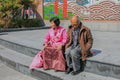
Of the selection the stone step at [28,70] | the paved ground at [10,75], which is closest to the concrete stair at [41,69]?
the stone step at [28,70]

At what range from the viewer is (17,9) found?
15.6 metres

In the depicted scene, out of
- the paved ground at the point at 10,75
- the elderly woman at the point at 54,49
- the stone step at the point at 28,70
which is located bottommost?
the paved ground at the point at 10,75

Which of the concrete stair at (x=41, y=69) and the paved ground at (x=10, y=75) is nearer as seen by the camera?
the concrete stair at (x=41, y=69)

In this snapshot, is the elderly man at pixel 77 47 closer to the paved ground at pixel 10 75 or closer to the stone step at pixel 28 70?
the stone step at pixel 28 70

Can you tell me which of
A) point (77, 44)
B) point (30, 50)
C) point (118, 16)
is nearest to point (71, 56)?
point (77, 44)

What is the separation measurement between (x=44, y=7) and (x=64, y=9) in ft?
5.87

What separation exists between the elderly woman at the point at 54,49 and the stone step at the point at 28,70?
0.17m

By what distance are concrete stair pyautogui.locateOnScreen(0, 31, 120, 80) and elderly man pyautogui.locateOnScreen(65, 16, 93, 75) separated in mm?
168

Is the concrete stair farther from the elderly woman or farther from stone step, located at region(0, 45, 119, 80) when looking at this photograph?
the elderly woman

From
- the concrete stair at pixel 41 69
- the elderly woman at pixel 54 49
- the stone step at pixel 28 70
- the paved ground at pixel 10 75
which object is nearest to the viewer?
the concrete stair at pixel 41 69

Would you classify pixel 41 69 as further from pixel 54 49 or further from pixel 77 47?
pixel 77 47

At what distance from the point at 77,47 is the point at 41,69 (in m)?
1.17

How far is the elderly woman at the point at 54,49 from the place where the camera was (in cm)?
606

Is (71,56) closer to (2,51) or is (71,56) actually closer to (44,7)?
(2,51)
